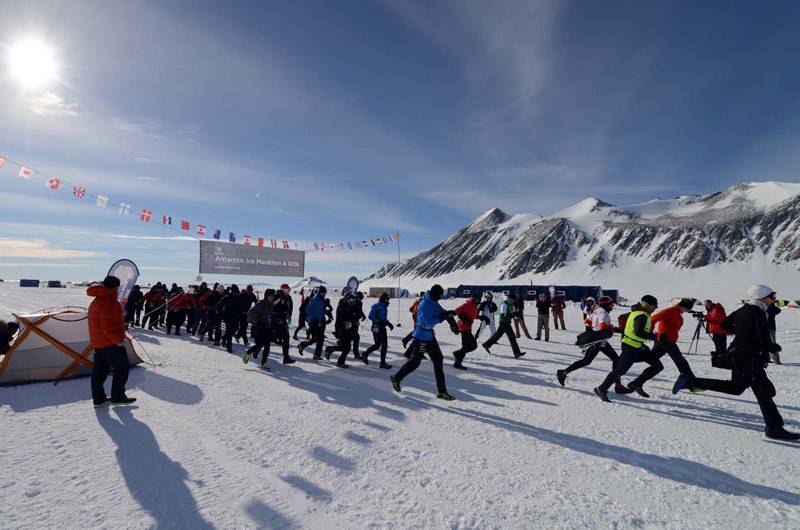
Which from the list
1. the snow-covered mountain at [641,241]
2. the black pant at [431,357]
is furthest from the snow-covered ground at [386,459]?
the snow-covered mountain at [641,241]

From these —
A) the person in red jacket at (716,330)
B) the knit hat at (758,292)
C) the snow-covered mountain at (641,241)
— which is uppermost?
the snow-covered mountain at (641,241)

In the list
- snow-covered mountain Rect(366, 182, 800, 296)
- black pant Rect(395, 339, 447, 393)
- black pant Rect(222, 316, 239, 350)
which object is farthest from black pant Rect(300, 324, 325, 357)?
snow-covered mountain Rect(366, 182, 800, 296)

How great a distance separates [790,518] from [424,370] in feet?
19.5

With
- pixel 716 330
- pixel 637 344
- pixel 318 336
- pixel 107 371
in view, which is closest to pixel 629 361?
pixel 637 344

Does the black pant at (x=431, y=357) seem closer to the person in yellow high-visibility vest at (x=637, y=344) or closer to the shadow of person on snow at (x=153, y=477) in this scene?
the person in yellow high-visibility vest at (x=637, y=344)

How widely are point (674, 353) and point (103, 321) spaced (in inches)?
330

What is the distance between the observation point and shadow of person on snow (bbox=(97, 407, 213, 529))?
9.40 feet

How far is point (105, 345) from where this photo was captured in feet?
17.6

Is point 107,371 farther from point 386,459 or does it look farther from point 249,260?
point 249,260

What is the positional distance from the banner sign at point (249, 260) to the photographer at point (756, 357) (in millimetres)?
25898

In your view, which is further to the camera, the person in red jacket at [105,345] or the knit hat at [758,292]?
the person in red jacket at [105,345]

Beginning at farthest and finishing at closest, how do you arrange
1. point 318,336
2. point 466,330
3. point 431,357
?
point 318,336 → point 466,330 → point 431,357

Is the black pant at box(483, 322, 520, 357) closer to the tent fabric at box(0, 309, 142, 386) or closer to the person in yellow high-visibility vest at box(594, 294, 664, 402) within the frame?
the person in yellow high-visibility vest at box(594, 294, 664, 402)

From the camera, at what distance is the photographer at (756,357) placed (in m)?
4.59
